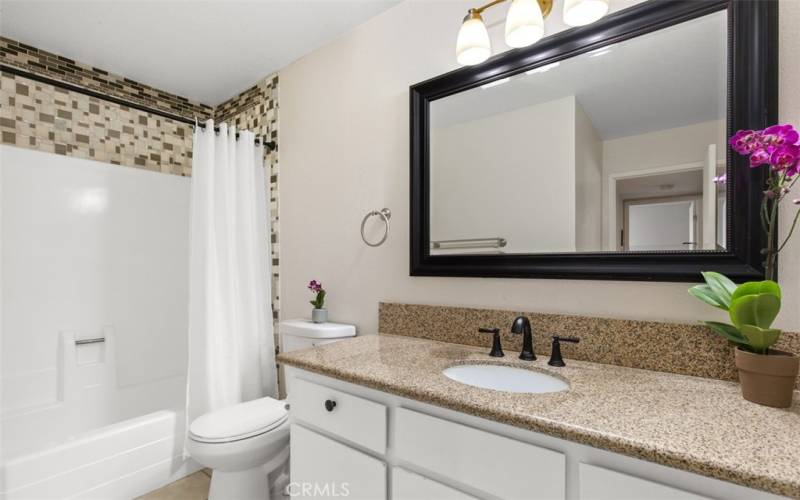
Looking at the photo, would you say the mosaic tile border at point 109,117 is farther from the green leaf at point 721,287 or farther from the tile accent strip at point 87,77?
the green leaf at point 721,287

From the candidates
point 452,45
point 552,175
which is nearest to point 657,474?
point 552,175

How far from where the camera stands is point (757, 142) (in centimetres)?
85

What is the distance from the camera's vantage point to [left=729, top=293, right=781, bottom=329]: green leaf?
0.79m

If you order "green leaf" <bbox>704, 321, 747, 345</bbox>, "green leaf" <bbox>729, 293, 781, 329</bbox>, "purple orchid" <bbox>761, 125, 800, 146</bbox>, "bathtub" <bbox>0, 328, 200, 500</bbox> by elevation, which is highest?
"purple orchid" <bbox>761, 125, 800, 146</bbox>

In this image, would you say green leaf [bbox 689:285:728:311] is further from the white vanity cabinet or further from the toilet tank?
the toilet tank

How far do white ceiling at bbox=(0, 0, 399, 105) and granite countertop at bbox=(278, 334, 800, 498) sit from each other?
5.48ft

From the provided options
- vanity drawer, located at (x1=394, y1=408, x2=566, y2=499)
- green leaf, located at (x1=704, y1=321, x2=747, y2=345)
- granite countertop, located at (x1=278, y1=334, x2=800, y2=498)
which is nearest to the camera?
granite countertop, located at (x1=278, y1=334, x2=800, y2=498)

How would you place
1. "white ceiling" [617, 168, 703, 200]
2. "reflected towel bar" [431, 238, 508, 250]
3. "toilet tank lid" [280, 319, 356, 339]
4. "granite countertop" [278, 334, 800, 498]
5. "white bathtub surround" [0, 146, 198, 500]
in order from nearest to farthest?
"granite countertop" [278, 334, 800, 498] → "white ceiling" [617, 168, 703, 200] → "reflected towel bar" [431, 238, 508, 250] → "white bathtub surround" [0, 146, 198, 500] → "toilet tank lid" [280, 319, 356, 339]

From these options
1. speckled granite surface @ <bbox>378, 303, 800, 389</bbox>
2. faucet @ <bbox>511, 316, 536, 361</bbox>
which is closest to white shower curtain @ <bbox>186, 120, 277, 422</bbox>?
speckled granite surface @ <bbox>378, 303, 800, 389</bbox>

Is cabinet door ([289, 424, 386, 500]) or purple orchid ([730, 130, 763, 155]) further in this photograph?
cabinet door ([289, 424, 386, 500])

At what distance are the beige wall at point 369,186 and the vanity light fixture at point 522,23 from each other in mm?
166

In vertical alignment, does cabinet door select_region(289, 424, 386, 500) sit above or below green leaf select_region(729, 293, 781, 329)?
below

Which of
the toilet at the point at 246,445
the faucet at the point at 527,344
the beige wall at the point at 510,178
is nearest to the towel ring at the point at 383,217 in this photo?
→ the beige wall at the point at 510,178

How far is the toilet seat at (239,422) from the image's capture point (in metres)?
1.48
